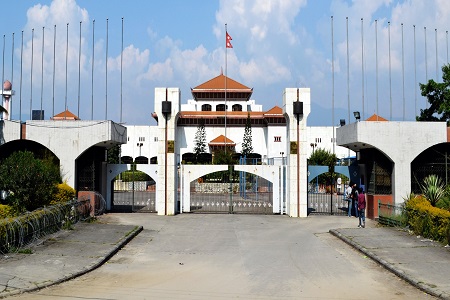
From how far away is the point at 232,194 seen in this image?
1521 inches

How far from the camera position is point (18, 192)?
64.5 ft

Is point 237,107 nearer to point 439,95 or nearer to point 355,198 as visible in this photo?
point 439,95

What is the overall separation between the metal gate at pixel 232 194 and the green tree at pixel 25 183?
980 cm

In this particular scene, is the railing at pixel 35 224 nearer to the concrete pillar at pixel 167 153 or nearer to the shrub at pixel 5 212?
the shrub at pixel 5 212

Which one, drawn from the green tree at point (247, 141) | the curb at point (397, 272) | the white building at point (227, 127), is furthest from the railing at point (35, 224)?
the white building at point (227, 127)

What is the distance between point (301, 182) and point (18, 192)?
13564 millimetres

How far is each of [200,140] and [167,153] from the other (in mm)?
43605

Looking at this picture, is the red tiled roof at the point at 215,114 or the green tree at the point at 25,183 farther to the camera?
the red tiled roof at the point at 215,114

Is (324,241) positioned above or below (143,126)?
below

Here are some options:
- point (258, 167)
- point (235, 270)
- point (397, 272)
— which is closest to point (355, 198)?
point (258, 167)

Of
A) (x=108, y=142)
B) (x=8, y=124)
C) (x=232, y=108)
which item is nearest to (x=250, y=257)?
(x=108, y=142)

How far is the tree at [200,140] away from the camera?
228 ft

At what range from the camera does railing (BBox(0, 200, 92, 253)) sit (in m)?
14.1

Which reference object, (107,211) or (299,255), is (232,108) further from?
(299,255)
